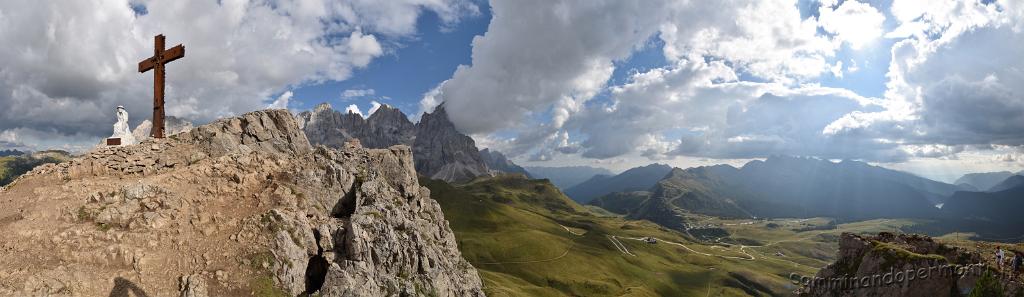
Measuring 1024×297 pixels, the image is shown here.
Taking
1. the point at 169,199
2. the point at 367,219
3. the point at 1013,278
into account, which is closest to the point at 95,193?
the point at 169,199

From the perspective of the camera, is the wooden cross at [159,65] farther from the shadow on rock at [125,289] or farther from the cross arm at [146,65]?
the shadow on rock at [125,289]

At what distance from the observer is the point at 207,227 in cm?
4325

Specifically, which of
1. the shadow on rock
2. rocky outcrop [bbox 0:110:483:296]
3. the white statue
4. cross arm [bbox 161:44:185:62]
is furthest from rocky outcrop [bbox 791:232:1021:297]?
the white statue

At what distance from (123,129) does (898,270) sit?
134 meters

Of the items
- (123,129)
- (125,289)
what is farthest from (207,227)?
(123,129)

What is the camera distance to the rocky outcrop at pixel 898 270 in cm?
8531

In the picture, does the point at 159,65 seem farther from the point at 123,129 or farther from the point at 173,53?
the point at 123,129

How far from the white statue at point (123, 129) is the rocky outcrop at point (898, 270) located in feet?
410

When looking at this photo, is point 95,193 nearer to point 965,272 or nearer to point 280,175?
point 280,175

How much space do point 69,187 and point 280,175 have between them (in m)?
18.3

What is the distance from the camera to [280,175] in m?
55.4

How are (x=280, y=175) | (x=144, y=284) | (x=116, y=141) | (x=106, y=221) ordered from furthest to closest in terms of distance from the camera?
(x=280, y=175), (x=116, y=141), (x=106, y=221), (x=144, y=284)

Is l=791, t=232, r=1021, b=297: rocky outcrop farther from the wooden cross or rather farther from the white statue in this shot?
the white statue

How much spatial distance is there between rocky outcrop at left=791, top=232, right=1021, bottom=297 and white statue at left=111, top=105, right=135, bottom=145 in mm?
125003
